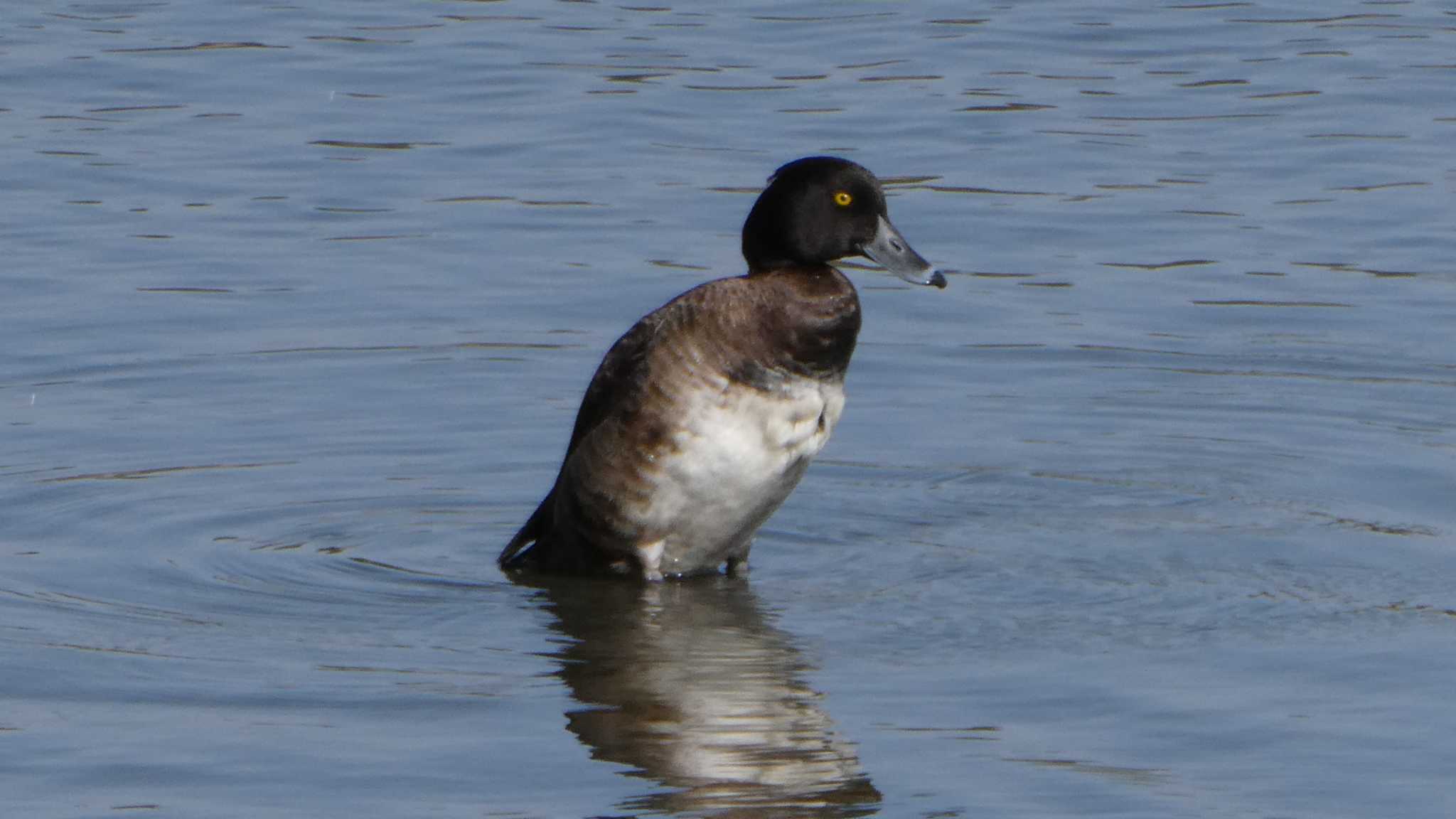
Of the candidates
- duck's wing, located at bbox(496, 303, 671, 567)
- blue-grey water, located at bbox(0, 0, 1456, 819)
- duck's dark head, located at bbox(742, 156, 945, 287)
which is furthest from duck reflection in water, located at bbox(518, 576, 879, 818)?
duck's dark head, located at bbox(742, 156, 945, 287)

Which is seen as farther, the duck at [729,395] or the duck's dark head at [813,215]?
the duck's dark head at [813,215]

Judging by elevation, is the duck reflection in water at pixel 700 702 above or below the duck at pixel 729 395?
below

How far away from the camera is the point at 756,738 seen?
614cm

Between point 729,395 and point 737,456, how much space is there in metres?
0.17

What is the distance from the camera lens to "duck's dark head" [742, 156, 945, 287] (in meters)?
7.50

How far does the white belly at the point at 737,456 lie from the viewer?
7.26 m

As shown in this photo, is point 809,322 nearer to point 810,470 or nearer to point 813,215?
point 813,215

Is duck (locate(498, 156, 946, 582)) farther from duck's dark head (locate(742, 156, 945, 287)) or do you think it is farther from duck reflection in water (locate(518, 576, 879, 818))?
duck reflection in water (locate(518, 576, 879, 818))

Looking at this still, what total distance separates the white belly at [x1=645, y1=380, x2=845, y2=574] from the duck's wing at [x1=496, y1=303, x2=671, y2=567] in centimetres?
23

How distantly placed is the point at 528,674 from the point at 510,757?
73 cm

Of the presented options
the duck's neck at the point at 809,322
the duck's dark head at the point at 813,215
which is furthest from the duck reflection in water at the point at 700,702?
the duck's dark head at the point at 813,215

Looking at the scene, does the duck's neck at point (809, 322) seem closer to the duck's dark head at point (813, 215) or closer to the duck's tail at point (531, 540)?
the duck's dark head at point (813, 215)

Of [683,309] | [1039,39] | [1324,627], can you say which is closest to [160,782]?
[683,309]

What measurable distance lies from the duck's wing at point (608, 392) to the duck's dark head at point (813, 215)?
337 millimetres
